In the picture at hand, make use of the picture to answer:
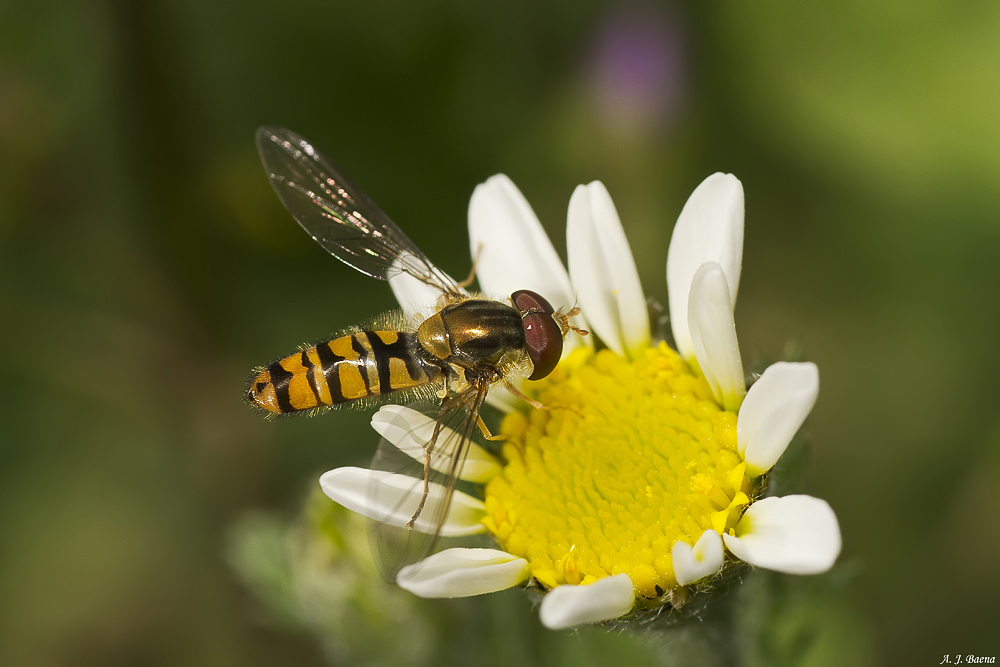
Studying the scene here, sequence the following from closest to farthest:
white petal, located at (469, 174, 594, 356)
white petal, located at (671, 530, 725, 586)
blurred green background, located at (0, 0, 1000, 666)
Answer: white petal, located at (671, 530, 725, 586) → white petal, located at (469, 174, 594, 356) → blurred green background, located at (0, 0, 1000, 666)

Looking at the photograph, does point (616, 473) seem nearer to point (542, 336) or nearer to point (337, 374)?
point (542, 336)

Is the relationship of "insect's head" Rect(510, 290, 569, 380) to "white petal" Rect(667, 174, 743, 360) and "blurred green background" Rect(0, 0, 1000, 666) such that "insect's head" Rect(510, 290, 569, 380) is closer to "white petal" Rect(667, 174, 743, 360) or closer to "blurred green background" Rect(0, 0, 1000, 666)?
"white petal" Rect(667, 174, 743, 360)

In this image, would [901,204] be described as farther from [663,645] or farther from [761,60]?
[663,645]

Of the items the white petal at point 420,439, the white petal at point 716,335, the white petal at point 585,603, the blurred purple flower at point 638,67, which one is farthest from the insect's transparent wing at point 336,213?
the blurred purple flower at point 638,67

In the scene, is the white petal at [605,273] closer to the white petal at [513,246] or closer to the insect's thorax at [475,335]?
the white petal at [513,246]

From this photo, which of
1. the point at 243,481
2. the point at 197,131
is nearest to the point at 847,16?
the point at 197,131

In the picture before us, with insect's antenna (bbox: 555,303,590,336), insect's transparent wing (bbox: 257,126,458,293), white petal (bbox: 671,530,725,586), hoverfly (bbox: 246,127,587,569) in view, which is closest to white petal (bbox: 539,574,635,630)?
white petal (bbox: 671,530,725,586)
